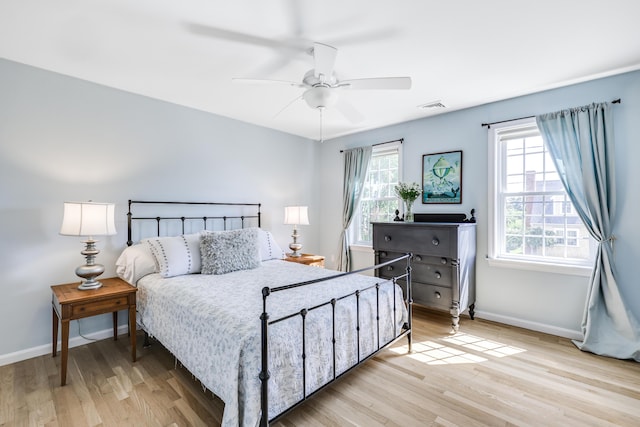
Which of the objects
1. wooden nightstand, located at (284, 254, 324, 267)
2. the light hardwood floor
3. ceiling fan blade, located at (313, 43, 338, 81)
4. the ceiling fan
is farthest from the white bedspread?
ceiling fan blade, located at (313, 43, 338, 81)

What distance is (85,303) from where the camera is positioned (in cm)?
227

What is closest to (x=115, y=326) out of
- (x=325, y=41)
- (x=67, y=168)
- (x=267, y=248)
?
(x=67, y=168)

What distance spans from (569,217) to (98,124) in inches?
189

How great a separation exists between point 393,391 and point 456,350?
37.4 inches

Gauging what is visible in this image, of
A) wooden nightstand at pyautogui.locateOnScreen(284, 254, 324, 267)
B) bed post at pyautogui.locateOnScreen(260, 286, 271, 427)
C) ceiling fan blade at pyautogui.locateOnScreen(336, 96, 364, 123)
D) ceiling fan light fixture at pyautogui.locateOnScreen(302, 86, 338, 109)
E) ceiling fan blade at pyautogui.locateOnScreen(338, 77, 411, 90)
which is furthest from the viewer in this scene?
wooden nightstand at pyautogui.locateOnScreen(284, 254, 324, 267)

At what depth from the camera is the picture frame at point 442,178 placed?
142 inches

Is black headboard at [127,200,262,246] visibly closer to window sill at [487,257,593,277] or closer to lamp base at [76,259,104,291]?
lamp base at [76,259,104,291]

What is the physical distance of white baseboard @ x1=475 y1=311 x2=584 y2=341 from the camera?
2893 millimetres

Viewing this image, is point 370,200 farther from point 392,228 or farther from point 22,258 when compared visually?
point 22,258

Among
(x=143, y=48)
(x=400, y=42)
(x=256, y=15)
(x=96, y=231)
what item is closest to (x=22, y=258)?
(x=96, y=231)

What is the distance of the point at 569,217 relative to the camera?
2973mm

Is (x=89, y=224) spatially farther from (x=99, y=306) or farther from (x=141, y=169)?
(x=141, y=169)

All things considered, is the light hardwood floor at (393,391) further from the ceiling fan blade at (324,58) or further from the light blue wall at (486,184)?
the ceiling fan blade at (324,58)

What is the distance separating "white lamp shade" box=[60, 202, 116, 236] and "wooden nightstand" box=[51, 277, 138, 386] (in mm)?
490
